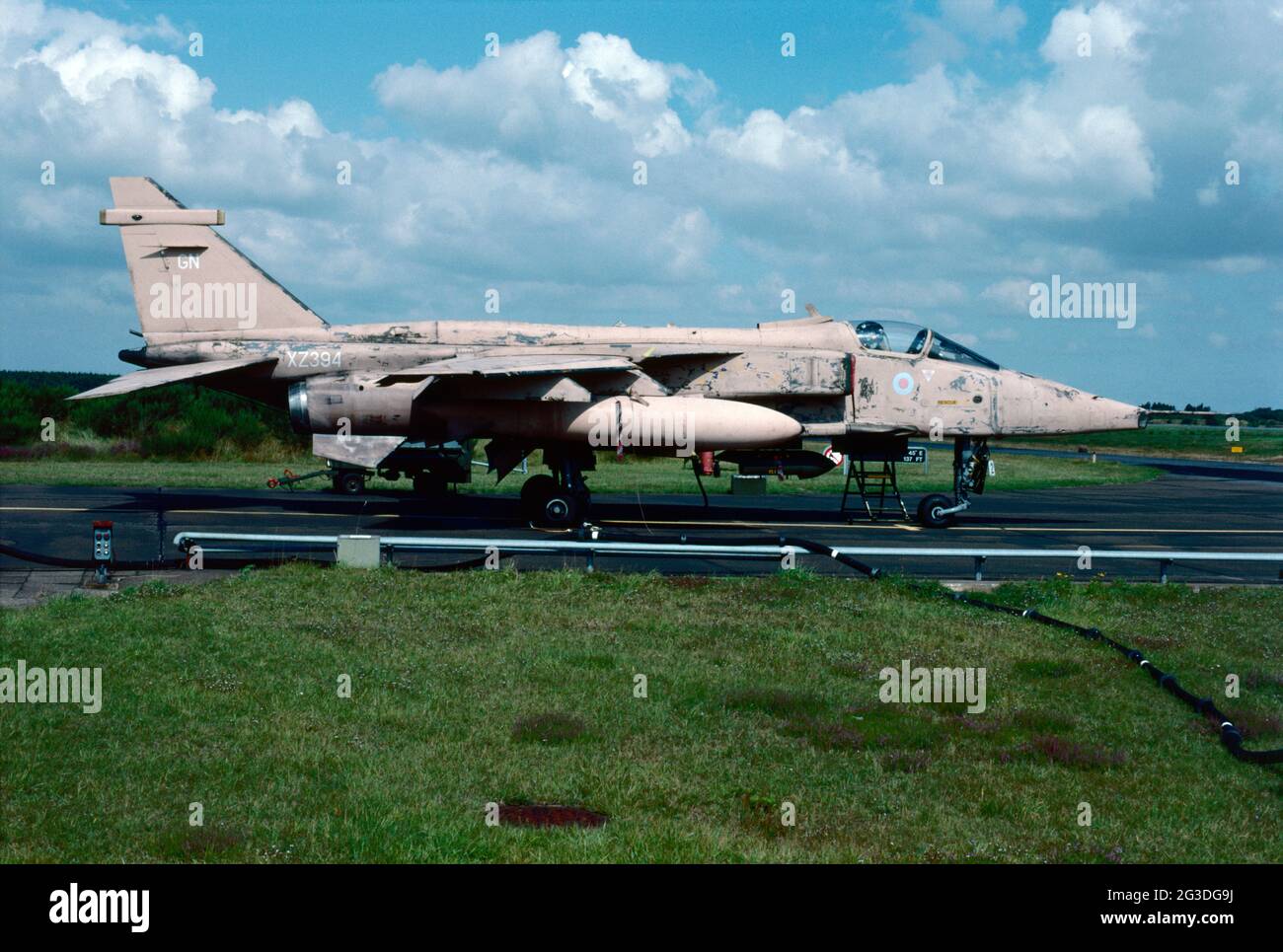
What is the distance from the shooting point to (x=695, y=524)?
2192cm

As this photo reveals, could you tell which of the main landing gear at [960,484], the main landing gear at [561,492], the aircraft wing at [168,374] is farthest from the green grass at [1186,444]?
the aircraft wing at [168,374]

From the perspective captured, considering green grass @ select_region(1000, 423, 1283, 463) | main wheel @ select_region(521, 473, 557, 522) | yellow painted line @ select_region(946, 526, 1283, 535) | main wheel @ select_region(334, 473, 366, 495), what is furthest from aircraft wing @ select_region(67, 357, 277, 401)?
green grass @ select_region(1000, 423, 1283, 463)

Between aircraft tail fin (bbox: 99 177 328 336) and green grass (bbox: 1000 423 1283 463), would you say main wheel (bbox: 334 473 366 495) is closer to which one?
aircraft tail fin (bbox: 99 177 328 336)

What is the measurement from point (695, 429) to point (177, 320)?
11169mm

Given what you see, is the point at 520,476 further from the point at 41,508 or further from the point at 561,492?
the point at 41,508

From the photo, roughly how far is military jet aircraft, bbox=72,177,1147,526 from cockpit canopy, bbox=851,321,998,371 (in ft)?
0.13

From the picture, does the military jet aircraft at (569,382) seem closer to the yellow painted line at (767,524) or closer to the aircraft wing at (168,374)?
the aircraft wing at (168,374)

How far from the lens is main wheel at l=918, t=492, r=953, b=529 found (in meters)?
22.2

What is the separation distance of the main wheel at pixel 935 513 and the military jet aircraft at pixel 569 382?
30 mm

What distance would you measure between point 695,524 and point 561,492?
2816mm

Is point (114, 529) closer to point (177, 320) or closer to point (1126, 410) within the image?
point (177, 320)

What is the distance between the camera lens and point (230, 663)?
9.55m

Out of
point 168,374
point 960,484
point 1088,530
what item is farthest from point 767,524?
point 168,374
